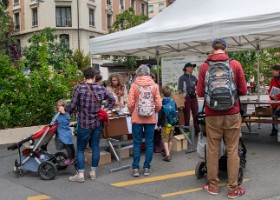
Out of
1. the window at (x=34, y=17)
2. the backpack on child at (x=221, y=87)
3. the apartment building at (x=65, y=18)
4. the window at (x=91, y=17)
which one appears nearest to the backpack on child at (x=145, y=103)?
the backpack on child at (x=221, y=87)

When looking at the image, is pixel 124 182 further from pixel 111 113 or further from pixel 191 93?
pixel 191 93

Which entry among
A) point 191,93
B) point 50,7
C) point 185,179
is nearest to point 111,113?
point 185,179

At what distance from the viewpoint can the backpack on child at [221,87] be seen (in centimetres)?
453

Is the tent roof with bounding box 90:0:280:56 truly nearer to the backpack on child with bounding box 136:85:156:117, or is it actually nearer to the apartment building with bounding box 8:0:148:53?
the backpack on child with bounding box 136:85:156:117

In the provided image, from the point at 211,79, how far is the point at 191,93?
4.14 meters

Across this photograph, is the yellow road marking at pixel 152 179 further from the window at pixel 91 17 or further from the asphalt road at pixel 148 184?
the window at pixel 91 17

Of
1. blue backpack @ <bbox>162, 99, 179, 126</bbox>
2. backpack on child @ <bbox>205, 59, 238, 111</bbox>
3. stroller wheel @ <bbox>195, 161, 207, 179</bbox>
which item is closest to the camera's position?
backpack on child @ <bbox>205, 59, 238, 111</bbox>

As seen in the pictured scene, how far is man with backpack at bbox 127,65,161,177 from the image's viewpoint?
564 cm

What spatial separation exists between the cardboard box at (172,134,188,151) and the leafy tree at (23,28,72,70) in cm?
468

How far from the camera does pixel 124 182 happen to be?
5.58 metres

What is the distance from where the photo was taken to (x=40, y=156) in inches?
237

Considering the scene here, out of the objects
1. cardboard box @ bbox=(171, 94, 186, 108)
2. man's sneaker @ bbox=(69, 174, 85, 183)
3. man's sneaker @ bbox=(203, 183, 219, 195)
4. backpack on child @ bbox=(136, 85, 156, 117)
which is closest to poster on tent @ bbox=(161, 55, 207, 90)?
cardboard box @ bbox=(171, 94, 186, 108)

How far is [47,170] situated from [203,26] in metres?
3.96

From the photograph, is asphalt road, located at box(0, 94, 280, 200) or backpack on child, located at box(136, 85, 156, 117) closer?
asphalt road, located at box(0, 94, 280, 200)
